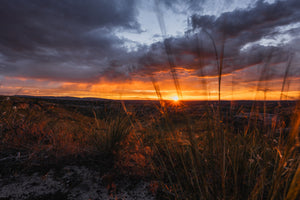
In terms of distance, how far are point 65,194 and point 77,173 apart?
0.32 meters

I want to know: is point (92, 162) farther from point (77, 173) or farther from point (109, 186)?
point (109, 186)

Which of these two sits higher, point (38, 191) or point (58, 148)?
point (58, 148)

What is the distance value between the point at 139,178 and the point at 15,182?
1207mm

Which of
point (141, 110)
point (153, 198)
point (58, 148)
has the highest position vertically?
point (141, 110)

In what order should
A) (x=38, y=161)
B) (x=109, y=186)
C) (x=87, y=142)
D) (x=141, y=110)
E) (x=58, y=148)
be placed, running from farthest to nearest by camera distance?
(x=141, y=110), (x=87, y=142), (x=58, y=148), (x=38, y=161), (x=109, y=186)

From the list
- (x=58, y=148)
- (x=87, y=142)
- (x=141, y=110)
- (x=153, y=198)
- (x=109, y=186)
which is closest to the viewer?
(x=153, y=198)

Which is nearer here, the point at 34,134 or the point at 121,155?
the point at 121,155

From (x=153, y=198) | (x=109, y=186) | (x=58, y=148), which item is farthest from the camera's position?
(x=58, y=148)

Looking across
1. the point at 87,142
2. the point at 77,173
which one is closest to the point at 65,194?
the point at 77,173

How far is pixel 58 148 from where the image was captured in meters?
2.04

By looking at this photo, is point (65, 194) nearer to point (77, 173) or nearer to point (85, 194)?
point (85, 194)

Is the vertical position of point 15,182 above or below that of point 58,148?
below

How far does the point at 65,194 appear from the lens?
1.35m

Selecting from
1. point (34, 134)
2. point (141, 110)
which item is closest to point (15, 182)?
point (34, 134)
